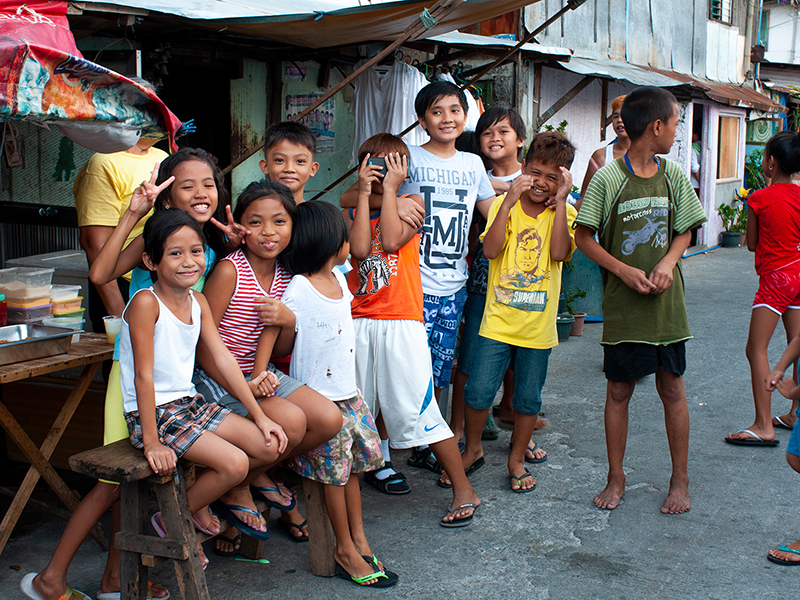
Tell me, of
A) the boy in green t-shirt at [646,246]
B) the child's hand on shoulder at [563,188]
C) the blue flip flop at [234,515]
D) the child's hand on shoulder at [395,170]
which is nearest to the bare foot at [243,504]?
the blue flip flop at [234,515]

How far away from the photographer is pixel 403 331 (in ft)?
11.0

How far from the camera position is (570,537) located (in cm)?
330

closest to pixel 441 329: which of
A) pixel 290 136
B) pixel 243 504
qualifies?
pixel 290 136

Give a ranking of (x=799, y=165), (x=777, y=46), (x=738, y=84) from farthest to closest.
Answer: (x=777, y=46)
(x=738, y=84)
(x=799, y=165)

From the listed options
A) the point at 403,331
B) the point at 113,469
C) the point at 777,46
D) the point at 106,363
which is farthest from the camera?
the point at 777,46

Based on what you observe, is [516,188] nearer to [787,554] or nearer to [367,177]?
[367,177]

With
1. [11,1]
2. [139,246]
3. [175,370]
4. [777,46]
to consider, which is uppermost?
[777,46]

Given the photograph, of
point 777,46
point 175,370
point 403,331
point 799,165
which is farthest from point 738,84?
point 175,370

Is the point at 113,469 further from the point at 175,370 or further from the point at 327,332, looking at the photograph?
the point at 327,332

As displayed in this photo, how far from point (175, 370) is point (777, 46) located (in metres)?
27.3

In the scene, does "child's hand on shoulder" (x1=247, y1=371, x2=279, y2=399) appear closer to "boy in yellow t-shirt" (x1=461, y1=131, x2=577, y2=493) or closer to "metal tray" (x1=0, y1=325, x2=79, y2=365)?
"metal tray" (x1=0, y1=325, x2=79, y2=365)

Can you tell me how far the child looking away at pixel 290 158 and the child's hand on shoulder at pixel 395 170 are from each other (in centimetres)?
33

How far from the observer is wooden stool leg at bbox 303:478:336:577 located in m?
2.92

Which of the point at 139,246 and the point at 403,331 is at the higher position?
the point at 139,246
